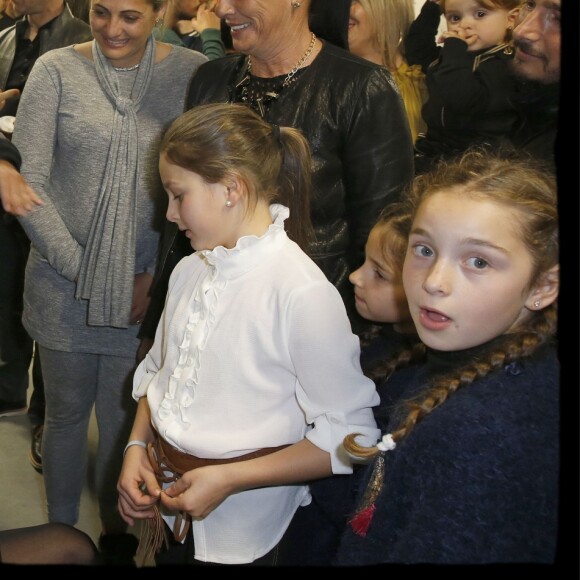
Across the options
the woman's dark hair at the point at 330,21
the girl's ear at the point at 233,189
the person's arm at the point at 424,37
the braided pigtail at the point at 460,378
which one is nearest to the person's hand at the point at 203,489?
the braided pigtail at the point at 460,378

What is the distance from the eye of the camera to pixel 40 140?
94 centimetres

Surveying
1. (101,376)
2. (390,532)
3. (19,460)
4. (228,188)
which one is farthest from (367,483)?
(19,460)

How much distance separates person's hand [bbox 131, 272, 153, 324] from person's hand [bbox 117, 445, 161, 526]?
250mm

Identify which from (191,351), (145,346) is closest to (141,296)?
(145,346)

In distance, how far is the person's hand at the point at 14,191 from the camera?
88cm

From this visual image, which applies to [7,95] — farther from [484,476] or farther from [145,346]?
[484,476]

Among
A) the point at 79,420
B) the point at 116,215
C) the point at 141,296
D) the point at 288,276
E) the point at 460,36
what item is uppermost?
the point at 460,36

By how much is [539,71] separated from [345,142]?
21cm

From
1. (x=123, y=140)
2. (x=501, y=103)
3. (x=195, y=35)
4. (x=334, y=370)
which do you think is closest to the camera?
(x=334, y=370)

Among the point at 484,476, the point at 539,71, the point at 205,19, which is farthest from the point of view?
the point at 205,19

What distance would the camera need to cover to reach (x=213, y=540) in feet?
2.46

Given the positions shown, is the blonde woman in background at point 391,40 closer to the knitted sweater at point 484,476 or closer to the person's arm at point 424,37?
the person's arm at point 424,37

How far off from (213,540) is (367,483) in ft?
0.60

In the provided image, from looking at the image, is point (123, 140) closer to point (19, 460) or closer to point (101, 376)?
point (101, 376)
